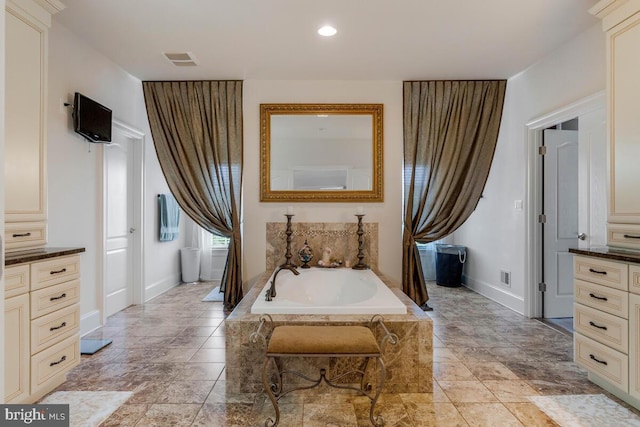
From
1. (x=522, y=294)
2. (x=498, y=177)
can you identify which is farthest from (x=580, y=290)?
(x=498, y=177)

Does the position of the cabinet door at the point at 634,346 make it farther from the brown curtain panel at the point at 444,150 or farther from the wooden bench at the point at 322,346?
the brown curtain panel at the point at 444,150

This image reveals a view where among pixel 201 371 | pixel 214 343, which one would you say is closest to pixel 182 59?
pixel 214 343

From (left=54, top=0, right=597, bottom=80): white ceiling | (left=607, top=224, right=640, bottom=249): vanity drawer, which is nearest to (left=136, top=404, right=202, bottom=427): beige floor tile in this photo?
(left=54, top=0, right=597, bottom=80): white ceiling

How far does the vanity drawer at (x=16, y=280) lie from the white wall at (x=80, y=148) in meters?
0.90

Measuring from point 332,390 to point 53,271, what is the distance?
5.90ft

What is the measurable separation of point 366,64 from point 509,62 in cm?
138

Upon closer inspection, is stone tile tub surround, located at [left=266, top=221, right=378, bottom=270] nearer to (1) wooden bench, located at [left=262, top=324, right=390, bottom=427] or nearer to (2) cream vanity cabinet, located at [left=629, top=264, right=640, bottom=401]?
(1) wooden bench, located at [left=262, top=324, right=390, bottom=427]

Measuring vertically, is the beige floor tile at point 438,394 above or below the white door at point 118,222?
below

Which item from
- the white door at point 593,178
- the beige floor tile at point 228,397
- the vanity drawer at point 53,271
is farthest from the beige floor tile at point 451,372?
the vanity drawer at point 53,271

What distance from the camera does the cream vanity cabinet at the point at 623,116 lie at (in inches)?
81.6

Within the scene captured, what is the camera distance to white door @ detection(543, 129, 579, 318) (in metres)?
3.49

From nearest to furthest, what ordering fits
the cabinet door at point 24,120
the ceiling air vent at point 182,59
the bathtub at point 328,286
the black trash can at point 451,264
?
the cabinet door at point 24,120, the bathtub at point 328,286, the ceiling air vent at point 182,59, the black trash can at point 451,264

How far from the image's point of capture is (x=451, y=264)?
495 cm

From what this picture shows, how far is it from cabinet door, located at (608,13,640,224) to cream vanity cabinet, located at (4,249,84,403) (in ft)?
11.3
